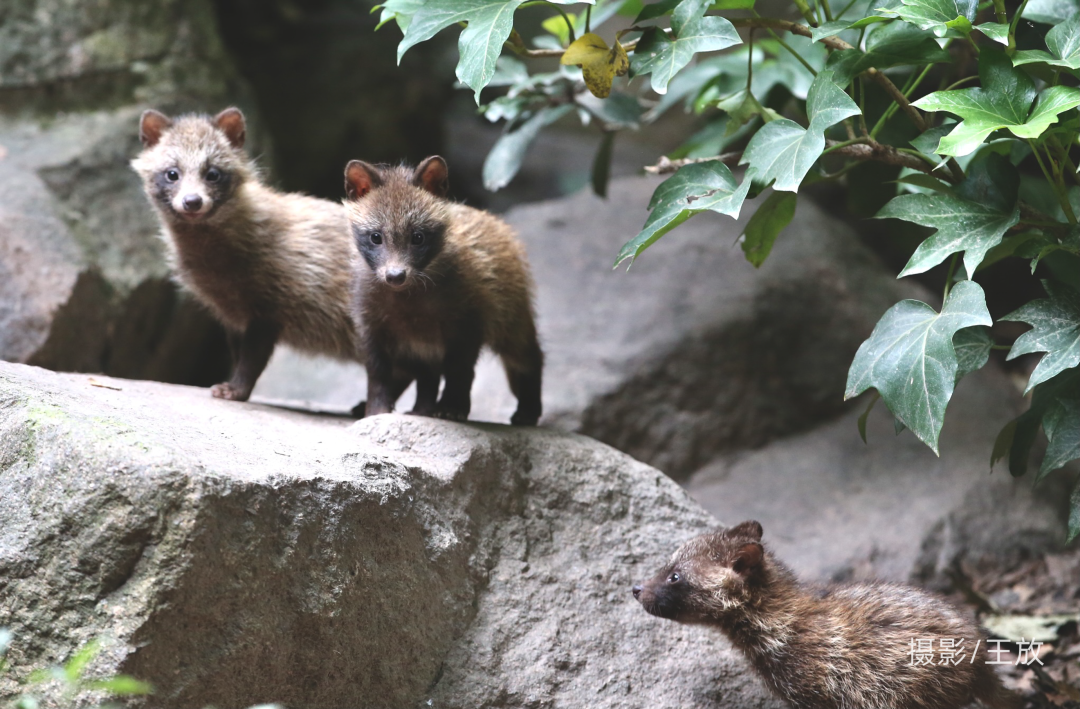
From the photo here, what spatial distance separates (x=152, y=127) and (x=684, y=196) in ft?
11.2

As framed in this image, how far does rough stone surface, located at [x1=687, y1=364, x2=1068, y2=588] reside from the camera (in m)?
5.93

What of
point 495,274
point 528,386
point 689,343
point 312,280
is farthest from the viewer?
point 689,343

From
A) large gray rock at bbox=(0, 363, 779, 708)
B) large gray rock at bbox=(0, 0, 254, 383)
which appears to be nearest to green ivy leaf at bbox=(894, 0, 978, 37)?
large gray rock at bbox=(0, 363, 779, 708)

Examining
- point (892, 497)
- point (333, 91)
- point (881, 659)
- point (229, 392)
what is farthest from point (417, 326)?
point (333, 91)

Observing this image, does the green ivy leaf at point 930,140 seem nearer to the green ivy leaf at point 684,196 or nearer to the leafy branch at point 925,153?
the leafy branch at point 925,153

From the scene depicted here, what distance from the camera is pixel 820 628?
407 centimetres

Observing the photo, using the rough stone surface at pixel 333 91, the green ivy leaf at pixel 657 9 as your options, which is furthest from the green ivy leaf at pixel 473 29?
the rough stone surface at pixel 333 91

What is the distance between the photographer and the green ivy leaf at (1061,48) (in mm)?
3514

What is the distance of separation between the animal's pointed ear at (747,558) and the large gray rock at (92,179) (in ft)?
15.1

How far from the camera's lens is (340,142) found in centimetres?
1072

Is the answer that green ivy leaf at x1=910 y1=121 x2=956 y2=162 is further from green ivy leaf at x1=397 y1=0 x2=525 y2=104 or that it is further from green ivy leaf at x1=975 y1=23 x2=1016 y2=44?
green ivy leaf at x1=397 y1=0 x2=525 y2=104

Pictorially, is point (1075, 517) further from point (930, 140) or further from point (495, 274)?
point (495, 274)

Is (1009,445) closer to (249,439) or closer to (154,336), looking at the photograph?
(249,439)

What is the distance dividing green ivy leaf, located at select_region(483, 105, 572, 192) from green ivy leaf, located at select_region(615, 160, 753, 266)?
2.40m
